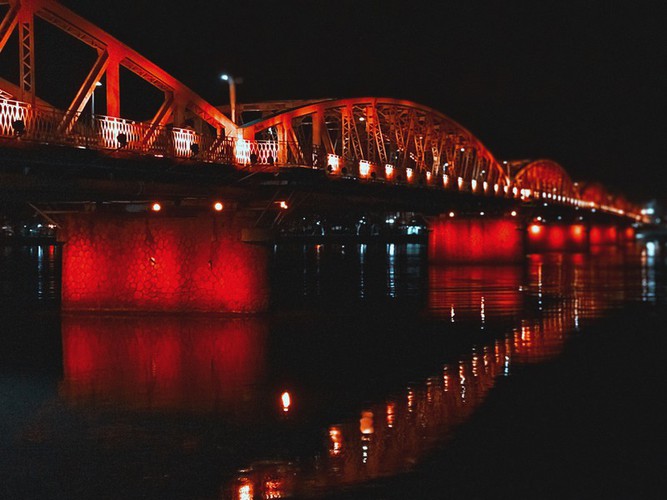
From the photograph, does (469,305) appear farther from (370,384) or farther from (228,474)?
(228,474)

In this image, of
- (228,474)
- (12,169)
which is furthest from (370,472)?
(12,169)

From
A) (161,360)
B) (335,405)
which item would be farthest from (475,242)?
(335,405)

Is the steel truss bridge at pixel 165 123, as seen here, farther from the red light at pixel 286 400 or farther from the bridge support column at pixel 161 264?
the red light at pixel 286 400

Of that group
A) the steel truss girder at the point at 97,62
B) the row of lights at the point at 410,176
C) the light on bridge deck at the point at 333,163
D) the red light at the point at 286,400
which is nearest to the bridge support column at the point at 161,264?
the steel truss girder at the point at 97,62

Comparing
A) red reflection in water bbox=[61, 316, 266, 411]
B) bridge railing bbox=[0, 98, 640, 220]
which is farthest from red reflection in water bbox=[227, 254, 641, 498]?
bridge railing bbox=[0, 98, 640, 220]

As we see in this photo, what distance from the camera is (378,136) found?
6838 centimetres

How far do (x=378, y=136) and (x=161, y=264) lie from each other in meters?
32.1

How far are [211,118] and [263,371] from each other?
54.7ft

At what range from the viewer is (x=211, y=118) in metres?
39.1

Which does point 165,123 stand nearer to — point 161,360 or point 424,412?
point 161,360

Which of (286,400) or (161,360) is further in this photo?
(161,360)

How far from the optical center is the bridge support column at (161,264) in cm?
→ 3947

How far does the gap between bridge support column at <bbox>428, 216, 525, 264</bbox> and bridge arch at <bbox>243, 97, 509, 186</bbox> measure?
619 centimetres

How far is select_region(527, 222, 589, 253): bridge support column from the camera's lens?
6280 inches
